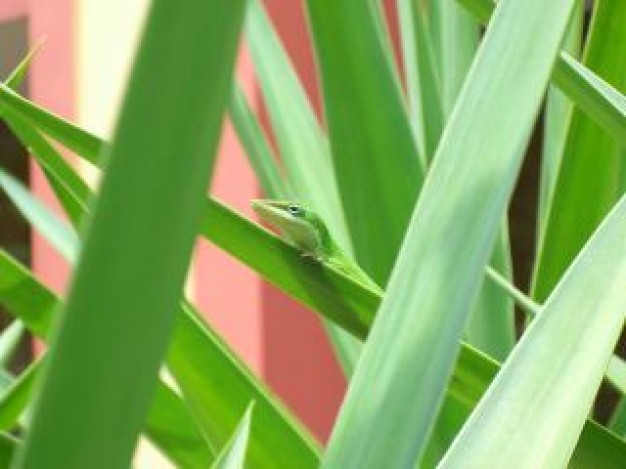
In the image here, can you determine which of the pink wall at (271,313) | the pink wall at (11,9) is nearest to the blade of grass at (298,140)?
the pink wall at (271,313)

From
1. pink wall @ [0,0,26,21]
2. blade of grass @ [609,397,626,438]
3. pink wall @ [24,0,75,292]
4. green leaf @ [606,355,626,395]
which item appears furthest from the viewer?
pink wall @ [0,0,26,21]

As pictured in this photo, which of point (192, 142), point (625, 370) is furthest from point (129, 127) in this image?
point (625, 370)

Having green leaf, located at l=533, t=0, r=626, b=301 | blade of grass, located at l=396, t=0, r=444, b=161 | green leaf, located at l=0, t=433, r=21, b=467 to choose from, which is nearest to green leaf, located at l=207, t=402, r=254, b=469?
green leaf, located at l=0, t=433, r=21, b=467

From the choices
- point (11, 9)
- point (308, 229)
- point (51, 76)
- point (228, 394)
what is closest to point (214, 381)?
point (228, 394)

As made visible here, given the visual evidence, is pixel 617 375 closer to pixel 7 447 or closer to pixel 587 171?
pixel 587 171

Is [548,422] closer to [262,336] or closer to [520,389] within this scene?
[520,389]

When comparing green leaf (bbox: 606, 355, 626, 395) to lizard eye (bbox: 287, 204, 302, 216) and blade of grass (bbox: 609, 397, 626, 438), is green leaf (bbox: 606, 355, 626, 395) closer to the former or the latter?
blade of grass (bbox: 609, 397, 626, 438)
